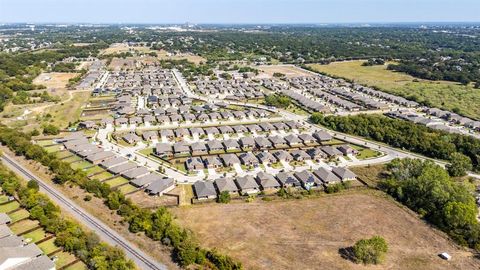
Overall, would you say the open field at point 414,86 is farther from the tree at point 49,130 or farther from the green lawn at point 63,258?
the tree at point 49,130

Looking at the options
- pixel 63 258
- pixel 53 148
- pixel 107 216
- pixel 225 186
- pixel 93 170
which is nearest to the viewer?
pixel 63 258

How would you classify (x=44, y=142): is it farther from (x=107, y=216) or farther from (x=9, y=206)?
(x=107, y=216)

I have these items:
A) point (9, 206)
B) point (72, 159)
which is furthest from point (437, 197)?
point (72, 159)

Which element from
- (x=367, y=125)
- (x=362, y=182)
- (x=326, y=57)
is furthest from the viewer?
(x=326, y=57)

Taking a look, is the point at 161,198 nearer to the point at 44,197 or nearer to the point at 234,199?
the point at 234,199

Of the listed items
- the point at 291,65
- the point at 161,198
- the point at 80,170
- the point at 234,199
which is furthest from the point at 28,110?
the point at 291,65

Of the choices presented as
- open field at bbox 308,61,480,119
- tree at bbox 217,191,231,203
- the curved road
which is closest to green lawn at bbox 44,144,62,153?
the curved road

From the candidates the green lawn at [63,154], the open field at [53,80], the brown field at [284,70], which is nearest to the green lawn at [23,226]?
the green lawn at [63,154]
